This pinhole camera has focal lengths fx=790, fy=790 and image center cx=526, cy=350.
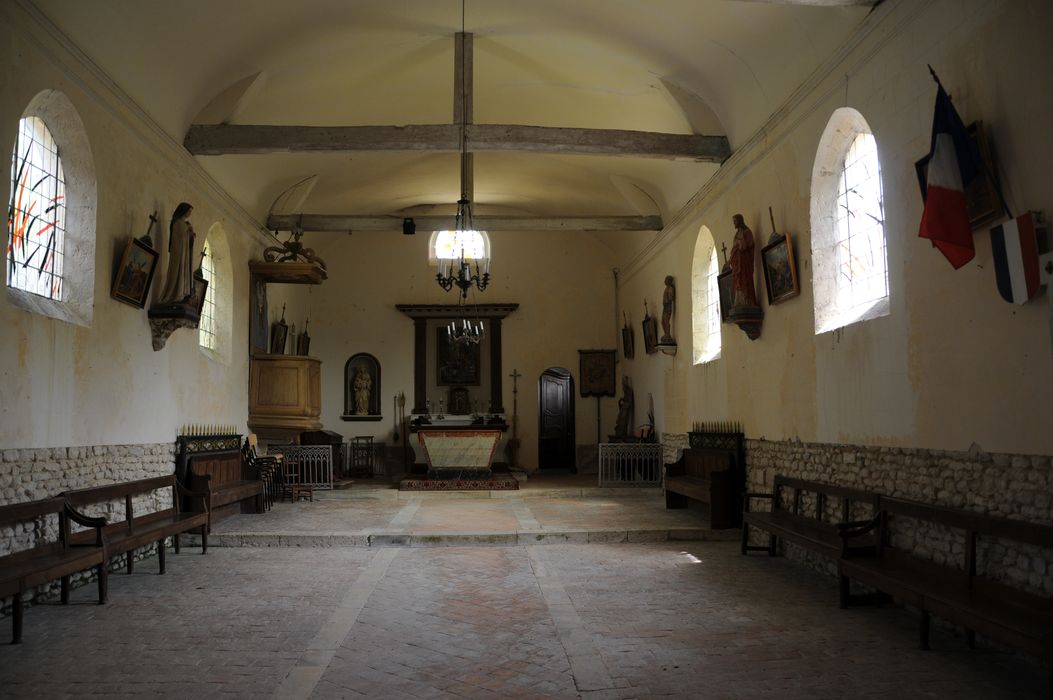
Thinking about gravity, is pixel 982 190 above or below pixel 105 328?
above

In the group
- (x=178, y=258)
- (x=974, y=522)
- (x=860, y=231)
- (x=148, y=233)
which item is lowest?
(x=974, y=522)

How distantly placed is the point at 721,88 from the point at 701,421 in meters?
4.39

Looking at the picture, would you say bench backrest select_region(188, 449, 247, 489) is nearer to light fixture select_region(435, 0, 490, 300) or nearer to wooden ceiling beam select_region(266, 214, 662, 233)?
light fixture select_region(435, 0, 490, 300)

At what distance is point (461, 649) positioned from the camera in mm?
4676

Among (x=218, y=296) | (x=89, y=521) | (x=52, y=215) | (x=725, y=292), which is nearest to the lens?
(x=89, y=521)

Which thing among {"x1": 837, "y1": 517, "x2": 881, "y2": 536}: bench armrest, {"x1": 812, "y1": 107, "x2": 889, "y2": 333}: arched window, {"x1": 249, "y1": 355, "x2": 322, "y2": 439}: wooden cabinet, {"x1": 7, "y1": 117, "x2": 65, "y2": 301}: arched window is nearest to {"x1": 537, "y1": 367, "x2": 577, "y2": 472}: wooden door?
{"x1": 249, "y1": 355, "x2": 322, "y2": 439}: wooden cabinet

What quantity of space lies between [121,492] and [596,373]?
11.4 m

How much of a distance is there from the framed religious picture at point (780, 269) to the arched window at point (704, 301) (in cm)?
252

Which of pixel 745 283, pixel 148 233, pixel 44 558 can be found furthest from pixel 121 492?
pixel 745 283

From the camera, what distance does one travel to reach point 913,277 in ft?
18.2

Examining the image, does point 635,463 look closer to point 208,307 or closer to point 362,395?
point 362,395

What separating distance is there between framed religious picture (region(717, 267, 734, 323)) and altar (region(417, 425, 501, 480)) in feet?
18.5

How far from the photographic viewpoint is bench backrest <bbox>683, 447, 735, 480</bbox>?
9.12 metres

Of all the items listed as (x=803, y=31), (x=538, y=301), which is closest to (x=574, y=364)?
(x=538, y=301)
